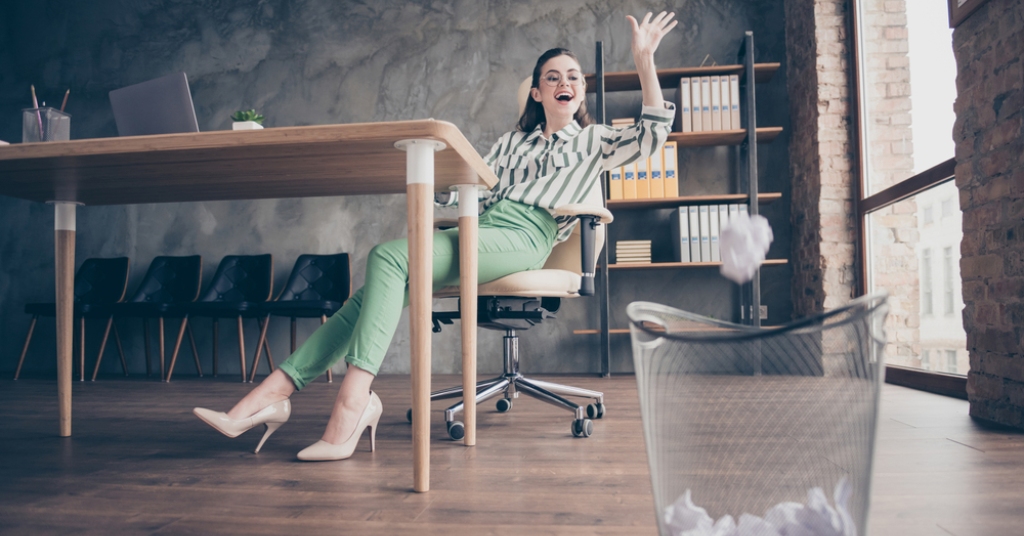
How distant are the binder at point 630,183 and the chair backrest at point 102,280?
11.0ft

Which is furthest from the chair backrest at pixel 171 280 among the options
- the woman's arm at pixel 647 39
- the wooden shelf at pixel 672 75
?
the woman's arm at pixel 647 39

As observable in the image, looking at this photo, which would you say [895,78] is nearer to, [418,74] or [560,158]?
[560,158]

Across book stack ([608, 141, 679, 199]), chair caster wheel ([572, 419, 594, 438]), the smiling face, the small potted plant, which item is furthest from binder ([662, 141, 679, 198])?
the small potted plant

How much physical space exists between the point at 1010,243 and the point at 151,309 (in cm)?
414

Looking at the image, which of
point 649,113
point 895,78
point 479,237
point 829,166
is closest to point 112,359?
point 479,237

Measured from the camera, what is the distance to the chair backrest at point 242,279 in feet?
13.1

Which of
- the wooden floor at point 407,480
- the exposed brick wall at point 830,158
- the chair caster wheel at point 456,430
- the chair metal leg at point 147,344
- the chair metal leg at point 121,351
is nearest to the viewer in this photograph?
the wooden floor at point 407,480

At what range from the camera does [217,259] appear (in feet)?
14.0

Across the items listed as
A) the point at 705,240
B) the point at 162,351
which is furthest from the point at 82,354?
the point at 705,240

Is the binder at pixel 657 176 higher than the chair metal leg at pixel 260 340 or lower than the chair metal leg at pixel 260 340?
higher

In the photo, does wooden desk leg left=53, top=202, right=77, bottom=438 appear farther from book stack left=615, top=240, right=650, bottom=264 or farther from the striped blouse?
book stack left=615, top=240, right=650, bottom=264

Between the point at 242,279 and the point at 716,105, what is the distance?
3.18 m

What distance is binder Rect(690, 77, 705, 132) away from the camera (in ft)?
11.8

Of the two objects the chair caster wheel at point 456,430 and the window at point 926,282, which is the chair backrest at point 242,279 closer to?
the chair caster wheel at point 456,430
